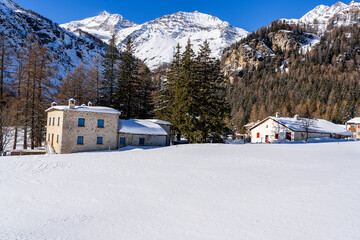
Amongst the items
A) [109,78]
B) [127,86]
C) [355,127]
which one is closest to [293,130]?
[127,86]

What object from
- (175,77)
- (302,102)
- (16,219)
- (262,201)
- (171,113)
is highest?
(302,102)

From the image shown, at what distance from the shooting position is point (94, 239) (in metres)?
6.93

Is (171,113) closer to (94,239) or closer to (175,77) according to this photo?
(175,77)

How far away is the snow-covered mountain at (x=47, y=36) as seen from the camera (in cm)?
12388

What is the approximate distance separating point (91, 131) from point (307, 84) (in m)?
125

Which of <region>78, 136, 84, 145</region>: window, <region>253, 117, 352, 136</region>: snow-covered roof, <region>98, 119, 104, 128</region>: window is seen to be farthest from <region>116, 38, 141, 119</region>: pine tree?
<region>253, 117, 352, 136</region>: snow-covered roof

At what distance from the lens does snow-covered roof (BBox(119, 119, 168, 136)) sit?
1228 inches

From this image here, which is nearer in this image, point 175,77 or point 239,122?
point 175,77

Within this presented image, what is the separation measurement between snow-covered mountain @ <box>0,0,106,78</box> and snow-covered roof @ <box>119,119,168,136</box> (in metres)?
110

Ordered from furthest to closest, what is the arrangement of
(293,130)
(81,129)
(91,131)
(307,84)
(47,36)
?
(47,36)
(307,84)
(293,130)
(91,131)
(81,129)

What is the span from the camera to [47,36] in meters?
146

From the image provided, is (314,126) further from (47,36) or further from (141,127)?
(47,36)

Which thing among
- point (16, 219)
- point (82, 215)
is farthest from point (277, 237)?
point (16, 219)

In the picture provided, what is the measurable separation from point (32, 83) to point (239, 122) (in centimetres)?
6956
